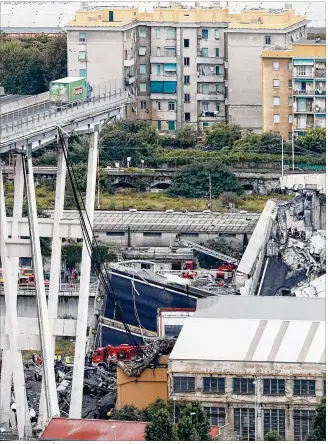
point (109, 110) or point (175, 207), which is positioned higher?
point (109, 110)

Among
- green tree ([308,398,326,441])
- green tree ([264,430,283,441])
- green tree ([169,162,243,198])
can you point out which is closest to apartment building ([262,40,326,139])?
green tree ([169,162,243,198])

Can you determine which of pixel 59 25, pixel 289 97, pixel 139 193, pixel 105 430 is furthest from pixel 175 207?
pixel 59 25

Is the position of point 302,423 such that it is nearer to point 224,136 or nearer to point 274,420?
point 274,420

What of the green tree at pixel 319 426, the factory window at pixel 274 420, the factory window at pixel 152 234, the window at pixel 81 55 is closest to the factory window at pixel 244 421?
the factory window at pixel 274 420

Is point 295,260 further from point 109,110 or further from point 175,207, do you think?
point 175,207

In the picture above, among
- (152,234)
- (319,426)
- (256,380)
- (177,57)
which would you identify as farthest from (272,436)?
(177,57)
